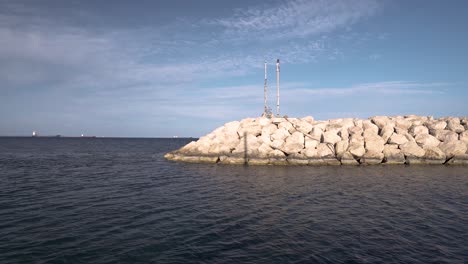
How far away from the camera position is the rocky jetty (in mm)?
39625

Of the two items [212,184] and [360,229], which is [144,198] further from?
[360,229]

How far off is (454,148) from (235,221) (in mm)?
37044

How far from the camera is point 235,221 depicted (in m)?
15.2

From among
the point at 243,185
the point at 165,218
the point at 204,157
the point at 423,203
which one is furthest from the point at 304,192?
the point at 204,157

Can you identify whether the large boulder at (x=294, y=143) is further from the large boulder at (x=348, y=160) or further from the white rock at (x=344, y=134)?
the white rock at (x=344, y=134)

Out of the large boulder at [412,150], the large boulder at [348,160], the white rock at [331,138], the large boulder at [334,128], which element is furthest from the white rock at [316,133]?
the large boulder at [412,150]

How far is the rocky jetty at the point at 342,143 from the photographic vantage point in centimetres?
3962

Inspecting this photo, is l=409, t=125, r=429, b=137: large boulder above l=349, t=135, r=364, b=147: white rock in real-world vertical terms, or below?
above

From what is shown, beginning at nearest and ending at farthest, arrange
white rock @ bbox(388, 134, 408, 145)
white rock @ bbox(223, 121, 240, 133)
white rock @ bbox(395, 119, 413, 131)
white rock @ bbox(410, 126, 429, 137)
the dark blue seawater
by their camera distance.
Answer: the dark blue seawater → white rock @ bbox(388, 134, 408, 145) → white rock @ bbox(410, 126, 429, 137) → white rock @ bbox(395, 119, 413, 131) → white rock @ bbox(223, 121, 240, 133)

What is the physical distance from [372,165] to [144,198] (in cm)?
2977

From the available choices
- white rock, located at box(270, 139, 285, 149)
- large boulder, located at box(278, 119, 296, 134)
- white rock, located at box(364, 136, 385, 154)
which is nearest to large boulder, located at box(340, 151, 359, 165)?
white rock, located at box(364, 136, 385, 154)

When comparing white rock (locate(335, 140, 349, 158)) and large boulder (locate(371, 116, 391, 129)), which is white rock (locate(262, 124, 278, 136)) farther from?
large boulder (locate(371, 116, 391, 129))

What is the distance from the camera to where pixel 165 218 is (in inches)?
617

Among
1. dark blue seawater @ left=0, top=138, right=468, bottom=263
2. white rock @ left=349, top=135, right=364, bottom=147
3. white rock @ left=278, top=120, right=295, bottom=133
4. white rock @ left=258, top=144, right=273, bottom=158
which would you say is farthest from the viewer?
white rock @ left=278, top=120, right=295, bottom=133
